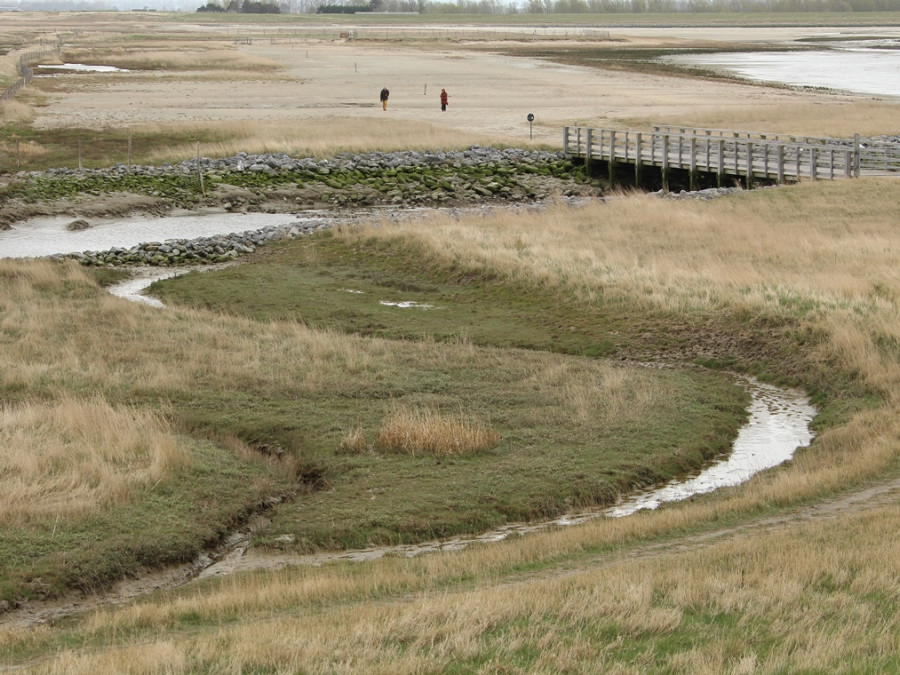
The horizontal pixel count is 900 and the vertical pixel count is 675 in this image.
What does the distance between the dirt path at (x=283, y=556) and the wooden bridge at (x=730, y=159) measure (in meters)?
27.1

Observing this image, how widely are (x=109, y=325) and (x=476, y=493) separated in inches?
430

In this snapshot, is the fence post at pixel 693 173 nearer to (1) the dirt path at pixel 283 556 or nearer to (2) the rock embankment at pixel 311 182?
(2) the rock embankment at pixel 311 182

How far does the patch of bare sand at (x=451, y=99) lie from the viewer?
59.5 m

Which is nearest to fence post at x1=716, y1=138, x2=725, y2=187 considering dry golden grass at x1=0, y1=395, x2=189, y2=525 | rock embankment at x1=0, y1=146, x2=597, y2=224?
rock embankment at x1=0, y1=146, x2=597, y2=224

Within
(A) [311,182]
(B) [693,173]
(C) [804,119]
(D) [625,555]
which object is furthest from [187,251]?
(C) [804,119]

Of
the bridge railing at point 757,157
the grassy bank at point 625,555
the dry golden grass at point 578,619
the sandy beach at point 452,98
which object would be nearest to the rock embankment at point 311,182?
the bridge railing at point 757,157

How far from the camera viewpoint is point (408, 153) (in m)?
48.5

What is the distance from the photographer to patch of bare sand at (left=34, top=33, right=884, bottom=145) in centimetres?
5953

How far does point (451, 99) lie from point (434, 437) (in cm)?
6024

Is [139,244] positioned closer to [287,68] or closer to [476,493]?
[476,493]

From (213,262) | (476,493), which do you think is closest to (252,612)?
(476,493)

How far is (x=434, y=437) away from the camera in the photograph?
15.2 meters

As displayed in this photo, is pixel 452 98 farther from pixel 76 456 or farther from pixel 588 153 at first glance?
pixel 76 456

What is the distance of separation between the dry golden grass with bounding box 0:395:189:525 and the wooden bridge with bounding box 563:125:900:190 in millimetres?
28521
